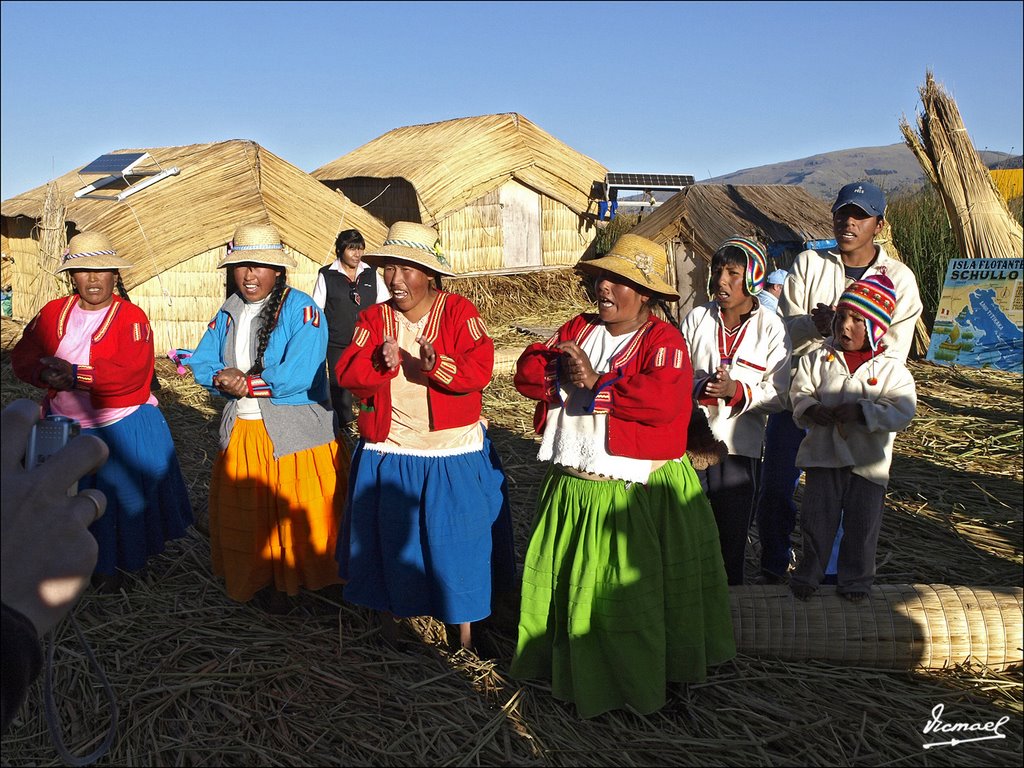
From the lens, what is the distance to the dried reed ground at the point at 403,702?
10.5 feet

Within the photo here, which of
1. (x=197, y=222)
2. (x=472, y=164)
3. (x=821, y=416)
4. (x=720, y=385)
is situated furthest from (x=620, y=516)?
(x=472, y=164)

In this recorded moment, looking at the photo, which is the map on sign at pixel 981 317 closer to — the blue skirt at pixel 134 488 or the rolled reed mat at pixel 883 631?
the rolled reed mat at pixel 883 631

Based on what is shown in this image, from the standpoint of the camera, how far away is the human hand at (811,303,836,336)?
4.00m

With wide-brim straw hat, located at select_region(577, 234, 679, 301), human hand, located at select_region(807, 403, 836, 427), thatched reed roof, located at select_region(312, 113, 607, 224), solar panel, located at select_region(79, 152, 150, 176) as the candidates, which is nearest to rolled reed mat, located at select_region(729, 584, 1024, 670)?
human hand, located at select_region(807, 403, 836, 427)

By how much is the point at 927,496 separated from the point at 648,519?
340 cm

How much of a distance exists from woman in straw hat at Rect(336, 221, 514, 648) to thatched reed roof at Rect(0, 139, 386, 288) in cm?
859

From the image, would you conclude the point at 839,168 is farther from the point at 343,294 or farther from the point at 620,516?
the point at 620,516

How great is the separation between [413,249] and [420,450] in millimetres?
802

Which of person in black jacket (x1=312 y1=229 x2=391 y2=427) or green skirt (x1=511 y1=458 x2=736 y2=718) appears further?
person in black jacket (x1=312 y1=229 x2=391 y2=427)

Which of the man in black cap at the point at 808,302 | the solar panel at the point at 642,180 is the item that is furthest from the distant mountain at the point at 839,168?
the man in black cap at the point at 808,302

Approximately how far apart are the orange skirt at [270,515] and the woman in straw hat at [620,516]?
1.29 meters

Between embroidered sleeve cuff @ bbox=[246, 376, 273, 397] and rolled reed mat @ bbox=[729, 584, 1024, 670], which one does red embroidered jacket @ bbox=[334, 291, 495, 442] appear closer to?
embroidered sleeve cuff @ bbox=[246, 376, 273, 397]

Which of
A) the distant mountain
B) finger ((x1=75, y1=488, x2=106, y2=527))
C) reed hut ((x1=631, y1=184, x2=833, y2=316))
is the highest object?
the distant mountain

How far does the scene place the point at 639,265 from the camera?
127 inches
